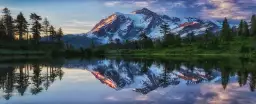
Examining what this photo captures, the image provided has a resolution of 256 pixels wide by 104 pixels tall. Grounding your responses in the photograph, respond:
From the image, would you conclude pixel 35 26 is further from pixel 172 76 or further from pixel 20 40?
pixel 172 76

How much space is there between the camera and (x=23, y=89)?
29.5m

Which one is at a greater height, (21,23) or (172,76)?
(21,23)

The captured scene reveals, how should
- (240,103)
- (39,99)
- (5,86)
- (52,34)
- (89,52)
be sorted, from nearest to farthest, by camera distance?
1. (240,103)
2. (39,99)
3. (5,86)
4. (89,52)
5. (52,34)

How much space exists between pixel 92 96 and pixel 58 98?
7.91ft

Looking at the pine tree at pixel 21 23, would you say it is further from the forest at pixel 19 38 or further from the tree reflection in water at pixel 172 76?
the tree reflection in water at pixel 172 76

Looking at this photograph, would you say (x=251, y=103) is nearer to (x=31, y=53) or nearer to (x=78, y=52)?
(x=31, y=53)

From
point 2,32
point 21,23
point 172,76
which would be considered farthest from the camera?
point 21,23

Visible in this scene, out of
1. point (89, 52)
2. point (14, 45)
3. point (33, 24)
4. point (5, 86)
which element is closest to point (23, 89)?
point (5, 86)

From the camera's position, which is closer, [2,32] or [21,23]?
[2,32]

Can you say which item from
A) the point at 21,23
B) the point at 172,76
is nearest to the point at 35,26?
the point at 21,23

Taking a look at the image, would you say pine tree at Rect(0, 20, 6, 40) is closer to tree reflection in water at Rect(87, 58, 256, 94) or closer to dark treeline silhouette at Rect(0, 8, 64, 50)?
dark treeline silhouette at Rect(0, 8, 64, 50)

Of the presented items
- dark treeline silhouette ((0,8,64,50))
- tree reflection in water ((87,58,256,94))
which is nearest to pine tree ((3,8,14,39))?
dark treeline silhouette ((0,8,64,50))

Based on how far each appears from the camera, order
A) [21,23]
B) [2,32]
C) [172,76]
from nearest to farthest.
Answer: [172,76], [2,32], [21,23]

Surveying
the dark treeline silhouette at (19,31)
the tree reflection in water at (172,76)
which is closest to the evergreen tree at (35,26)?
the dark treeline silhouette at (19,31)
